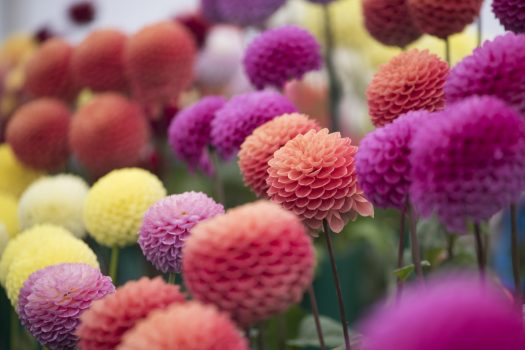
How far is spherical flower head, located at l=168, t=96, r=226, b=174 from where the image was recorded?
0.56 m

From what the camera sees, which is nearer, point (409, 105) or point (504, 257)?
point (409, 105)

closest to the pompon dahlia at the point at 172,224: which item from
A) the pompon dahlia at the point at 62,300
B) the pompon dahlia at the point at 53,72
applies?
the pompon dahlia at the point at 62,300

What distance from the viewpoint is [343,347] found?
1.53 feet

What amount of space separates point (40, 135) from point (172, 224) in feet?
1.20

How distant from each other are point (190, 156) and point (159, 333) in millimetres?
331

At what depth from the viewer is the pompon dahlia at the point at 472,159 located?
295 mm

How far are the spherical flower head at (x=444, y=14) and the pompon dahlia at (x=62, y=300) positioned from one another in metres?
0.24

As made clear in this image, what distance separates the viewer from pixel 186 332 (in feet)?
0.86

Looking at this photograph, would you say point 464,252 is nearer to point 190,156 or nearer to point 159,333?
point 190,156

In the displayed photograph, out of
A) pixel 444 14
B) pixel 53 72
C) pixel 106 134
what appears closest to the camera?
pixel 444 14

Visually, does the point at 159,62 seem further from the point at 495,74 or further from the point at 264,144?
the point at 495,74

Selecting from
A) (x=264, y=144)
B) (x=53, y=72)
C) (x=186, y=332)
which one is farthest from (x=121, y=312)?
(x=53, y=72)

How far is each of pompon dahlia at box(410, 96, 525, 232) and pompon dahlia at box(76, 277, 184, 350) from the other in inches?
4.6

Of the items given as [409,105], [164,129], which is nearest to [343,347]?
[409,105]
